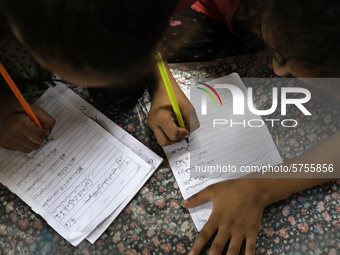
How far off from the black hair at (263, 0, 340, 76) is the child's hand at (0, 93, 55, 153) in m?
0.41

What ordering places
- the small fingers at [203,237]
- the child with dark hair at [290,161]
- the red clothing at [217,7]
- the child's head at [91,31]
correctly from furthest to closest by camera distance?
the red clothing at [217,7] → the small fingers at [203,237] → the child with dark hair at [290,161] → the child's head at [91,31]

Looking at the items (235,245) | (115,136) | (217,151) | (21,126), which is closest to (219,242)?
(235,245)

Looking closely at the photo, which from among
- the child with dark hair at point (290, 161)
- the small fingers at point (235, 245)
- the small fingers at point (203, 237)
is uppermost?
the child with dark hair at point (290, 161)

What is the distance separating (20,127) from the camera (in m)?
0.57

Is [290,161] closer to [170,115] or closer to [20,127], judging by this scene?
[170,115]

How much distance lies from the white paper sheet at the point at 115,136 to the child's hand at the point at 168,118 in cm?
3

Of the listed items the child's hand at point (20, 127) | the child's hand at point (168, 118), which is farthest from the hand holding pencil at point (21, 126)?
the child's hand at point (168, 118)

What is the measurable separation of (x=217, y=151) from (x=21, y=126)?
344mm

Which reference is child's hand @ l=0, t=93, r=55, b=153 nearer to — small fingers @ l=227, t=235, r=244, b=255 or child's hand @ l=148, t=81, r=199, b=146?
child's hand @ l=148, t=81, r=199, b=146

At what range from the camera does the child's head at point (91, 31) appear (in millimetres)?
280

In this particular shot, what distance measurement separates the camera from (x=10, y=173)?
0.58 meters

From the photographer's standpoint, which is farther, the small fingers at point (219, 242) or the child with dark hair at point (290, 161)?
the small fingers at point (219, 242)

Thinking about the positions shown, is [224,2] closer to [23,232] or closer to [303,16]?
[303,16]

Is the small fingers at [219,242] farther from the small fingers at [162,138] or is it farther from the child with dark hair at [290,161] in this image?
the small fingers at [162,138]
